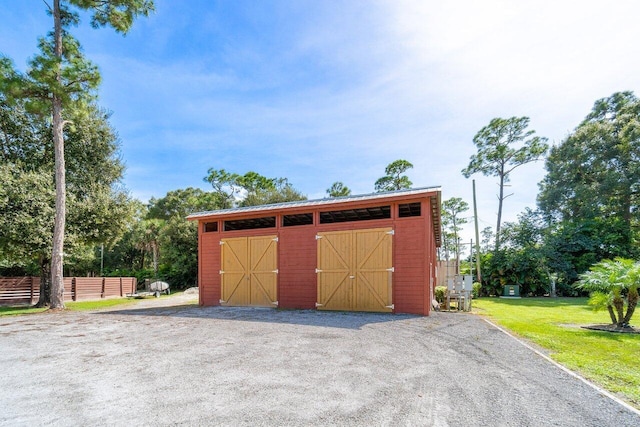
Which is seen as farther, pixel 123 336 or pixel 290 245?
pixel 290 245

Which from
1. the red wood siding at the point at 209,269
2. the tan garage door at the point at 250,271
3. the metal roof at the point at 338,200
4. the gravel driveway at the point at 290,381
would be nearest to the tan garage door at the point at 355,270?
the metal roof at the point at 338,200

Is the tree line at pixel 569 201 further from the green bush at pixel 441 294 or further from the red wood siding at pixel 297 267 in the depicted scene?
the red wood siding at pixel 297 267

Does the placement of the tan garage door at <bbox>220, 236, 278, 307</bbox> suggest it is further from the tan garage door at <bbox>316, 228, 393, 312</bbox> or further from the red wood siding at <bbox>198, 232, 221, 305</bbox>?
the tan garage door at <bbox>316, 228, 393, 312</bbox>

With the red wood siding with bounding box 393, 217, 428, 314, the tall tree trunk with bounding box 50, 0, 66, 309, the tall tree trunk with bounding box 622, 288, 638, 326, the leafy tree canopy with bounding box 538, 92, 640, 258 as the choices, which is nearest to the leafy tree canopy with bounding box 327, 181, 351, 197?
the leafy tree canopy with bounding box 538, 92, 640, 258

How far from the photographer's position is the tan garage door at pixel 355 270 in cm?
892

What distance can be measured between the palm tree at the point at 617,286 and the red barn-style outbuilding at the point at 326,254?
3504 millimetres

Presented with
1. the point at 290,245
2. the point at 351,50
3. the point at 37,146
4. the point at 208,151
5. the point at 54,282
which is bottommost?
the point at 54,282

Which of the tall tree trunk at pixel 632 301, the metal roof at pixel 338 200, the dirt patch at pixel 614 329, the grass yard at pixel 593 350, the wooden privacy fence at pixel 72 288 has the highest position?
the metal roof at pixel 338 200

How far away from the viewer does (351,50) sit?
9.76 m

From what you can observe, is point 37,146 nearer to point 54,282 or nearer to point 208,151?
point 54,282

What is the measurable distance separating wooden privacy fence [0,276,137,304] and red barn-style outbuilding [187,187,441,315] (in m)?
9.40

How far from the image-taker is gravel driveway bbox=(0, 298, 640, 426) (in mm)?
2588

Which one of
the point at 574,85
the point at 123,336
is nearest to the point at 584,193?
the point at 574,85

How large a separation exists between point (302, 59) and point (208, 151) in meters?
17.6
